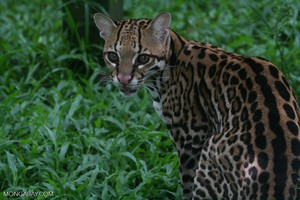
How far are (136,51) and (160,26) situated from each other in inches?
11.9

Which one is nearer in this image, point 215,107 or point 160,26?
point 215,107

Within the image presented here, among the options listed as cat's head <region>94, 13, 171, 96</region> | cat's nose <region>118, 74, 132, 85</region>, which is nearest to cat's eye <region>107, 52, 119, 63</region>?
cat's head <region>94, 13, 171, 96</region>

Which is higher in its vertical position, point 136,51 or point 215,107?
point 136,51

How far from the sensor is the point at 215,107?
5.71 meters

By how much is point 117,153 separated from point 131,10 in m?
4.16

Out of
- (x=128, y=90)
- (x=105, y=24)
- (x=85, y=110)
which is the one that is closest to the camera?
(x=128, y=90)

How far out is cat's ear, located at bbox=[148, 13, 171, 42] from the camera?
6039 mm

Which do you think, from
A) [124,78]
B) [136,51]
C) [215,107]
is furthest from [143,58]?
[215,107]

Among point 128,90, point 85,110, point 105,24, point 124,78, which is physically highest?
point 105,24

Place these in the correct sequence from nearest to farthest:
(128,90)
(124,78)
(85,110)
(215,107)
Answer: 1. (215,107)
2. (124,78)
3. (128,90)
4. (85,110)

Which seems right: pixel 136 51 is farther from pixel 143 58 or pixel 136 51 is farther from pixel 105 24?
pixel 105 24

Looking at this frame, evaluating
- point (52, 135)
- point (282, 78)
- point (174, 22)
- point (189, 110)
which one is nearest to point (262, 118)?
point (282, 78)

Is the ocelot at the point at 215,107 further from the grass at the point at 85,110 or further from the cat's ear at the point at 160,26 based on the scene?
the grass at the point at 85,110

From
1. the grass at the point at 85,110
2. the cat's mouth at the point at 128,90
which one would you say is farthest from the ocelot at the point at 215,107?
the grass at the point at 85,110
